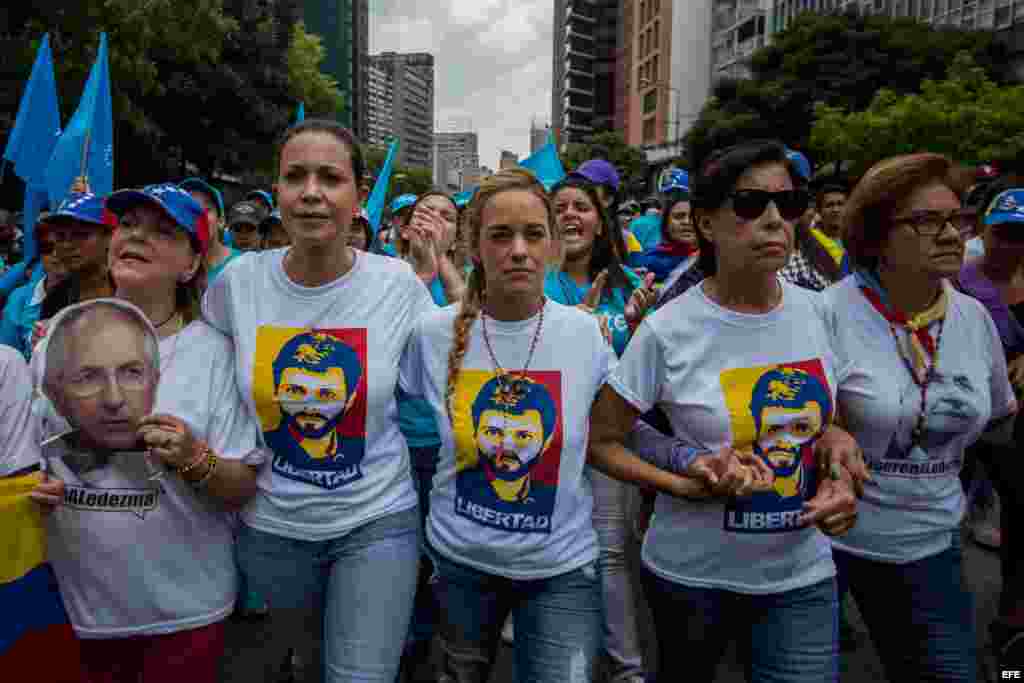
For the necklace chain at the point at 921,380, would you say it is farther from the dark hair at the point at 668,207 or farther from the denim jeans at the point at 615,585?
the dark hair at the point at 668,207

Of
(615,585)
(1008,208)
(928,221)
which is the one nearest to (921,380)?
(928,221)

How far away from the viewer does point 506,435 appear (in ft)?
7.88

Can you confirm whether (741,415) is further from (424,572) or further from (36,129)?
(36,129)

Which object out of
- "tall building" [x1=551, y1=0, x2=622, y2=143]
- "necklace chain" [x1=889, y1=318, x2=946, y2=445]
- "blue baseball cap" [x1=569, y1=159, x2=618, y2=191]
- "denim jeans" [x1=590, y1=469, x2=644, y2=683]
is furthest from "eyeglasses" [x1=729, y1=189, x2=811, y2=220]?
"tall building" [x1=551, y1=0, x2=622, y2=143]

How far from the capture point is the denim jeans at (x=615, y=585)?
11.6ft

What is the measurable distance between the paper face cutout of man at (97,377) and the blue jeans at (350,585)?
54 centimetres

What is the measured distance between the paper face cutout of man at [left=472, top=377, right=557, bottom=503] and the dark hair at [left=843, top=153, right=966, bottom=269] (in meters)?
1.22

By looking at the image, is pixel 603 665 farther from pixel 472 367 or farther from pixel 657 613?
pixel 472 367

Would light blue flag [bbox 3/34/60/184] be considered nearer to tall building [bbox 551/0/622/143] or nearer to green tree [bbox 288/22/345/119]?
green tree [bbox 288/22/345/119]

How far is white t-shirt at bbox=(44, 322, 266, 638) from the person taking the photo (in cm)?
222

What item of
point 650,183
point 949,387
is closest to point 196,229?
point 949,387

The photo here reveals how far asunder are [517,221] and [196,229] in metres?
0.97

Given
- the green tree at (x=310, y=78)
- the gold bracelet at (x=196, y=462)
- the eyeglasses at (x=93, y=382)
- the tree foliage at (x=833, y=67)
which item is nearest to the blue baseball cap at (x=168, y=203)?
the eyeglasses at (x=93, y=382)

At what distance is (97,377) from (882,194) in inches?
94.4
